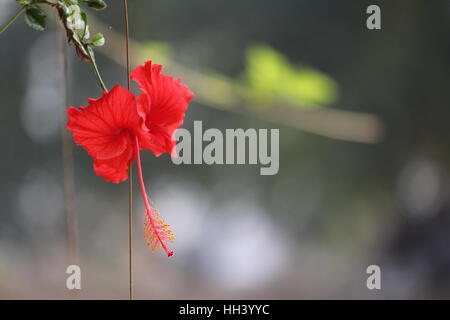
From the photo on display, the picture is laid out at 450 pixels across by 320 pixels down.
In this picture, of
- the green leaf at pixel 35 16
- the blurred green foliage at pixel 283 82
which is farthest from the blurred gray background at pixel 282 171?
the green leaf at pixel 35 16

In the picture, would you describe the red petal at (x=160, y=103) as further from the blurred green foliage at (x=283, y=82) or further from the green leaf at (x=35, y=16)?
the blurred green foliage at (x=283, y=82)

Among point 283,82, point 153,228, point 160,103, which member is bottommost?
point 153,228

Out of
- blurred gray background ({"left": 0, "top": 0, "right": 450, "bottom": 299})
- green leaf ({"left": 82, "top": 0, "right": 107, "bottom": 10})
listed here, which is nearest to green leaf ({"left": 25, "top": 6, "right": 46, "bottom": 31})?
green leaf ({"left": 82, "top": 0, "right": 107, "bottom": 10})

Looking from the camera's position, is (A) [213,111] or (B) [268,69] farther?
(A) [213,111]

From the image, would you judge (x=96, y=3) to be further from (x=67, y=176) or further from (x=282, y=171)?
(x=282, y=171)

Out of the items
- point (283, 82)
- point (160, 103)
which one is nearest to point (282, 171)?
point (283, 82)

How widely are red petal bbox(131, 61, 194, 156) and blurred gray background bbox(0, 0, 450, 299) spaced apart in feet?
4.14

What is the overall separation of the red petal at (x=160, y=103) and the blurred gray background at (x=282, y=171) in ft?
4.14

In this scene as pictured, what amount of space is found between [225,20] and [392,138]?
743mm

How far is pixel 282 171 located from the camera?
76.9 inches

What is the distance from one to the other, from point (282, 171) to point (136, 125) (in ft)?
5.03

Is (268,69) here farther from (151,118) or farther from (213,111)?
(213,111)

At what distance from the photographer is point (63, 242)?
5.89ft

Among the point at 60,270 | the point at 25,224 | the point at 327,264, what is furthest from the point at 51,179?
the point at 327,264
